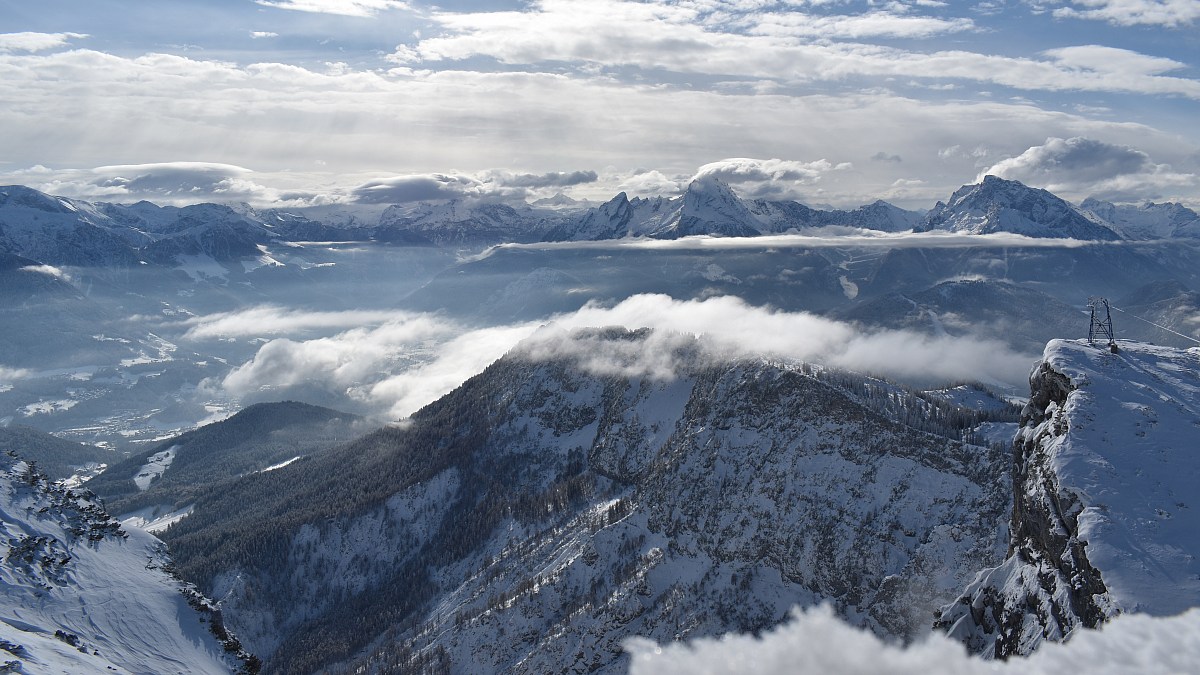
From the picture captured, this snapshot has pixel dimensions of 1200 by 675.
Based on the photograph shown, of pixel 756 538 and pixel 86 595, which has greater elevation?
pixel 86 595

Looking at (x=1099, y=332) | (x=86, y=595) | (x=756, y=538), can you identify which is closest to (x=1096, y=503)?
(x=1099, y=332)

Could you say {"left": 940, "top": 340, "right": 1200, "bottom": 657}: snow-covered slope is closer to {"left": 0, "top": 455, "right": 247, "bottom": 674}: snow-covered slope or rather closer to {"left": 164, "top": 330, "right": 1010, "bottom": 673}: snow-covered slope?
{"left": 164, "top": 330, "right": 1010, "bottom": 673}: snow-covered slope

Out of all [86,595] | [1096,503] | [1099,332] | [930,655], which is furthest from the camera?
[86,595]

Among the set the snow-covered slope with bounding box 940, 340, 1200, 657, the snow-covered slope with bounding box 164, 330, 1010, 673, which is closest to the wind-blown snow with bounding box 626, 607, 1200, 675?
the snow-covered slope with bounding box 940, 340, 1200, 657

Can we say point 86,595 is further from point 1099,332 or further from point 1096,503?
point 1099,332

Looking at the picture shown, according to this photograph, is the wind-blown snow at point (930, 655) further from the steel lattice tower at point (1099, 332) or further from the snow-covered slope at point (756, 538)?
the snow-covered slope at point (756, 538)

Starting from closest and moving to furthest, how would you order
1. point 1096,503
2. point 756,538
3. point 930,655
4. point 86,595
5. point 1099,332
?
point 930,655, point 1096,503, point 1099,332, point 86,595, point 756,538

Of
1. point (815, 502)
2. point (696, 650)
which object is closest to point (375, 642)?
point (815, 502)

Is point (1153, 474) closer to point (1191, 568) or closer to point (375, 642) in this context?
point (1191, 568)

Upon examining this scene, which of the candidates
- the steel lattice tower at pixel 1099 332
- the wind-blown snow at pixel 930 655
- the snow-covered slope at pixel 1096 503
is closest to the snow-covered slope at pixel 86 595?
the wind-blown snow at pixel 930 655
